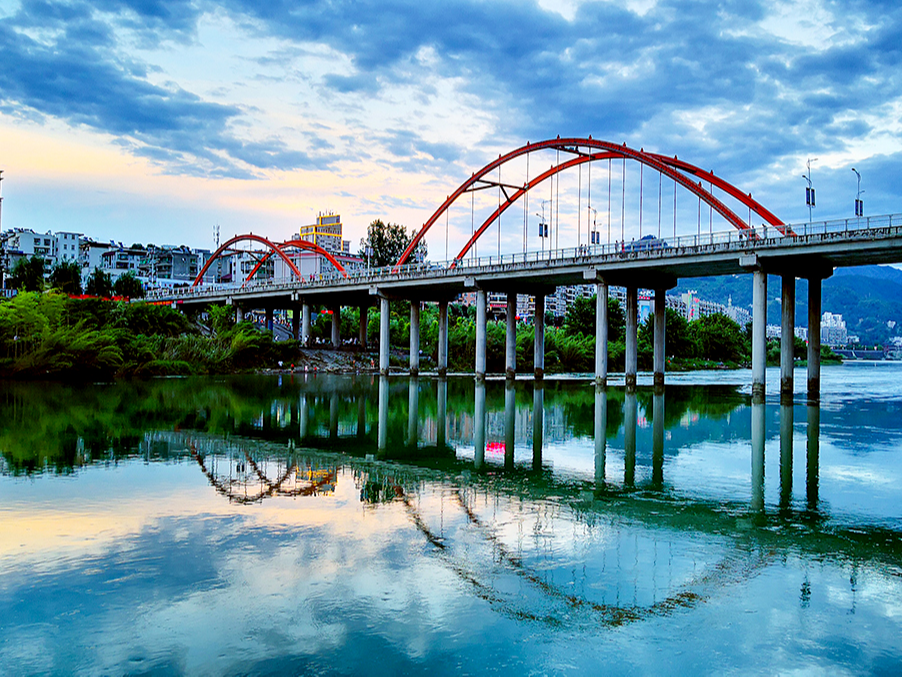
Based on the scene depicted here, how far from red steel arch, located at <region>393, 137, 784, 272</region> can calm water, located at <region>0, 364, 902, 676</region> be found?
1381 inches

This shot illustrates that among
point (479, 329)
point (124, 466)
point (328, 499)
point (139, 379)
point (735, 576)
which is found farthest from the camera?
point (479, 329)

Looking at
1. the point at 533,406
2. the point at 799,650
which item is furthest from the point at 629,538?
the point at 533,406

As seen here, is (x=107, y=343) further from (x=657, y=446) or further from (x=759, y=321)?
(x=759, y=321)

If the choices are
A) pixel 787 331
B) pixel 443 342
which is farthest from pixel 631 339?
pixel 443 342

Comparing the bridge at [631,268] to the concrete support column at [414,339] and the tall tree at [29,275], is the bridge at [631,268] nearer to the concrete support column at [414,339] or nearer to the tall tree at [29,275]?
the concrete support column at [414,339]

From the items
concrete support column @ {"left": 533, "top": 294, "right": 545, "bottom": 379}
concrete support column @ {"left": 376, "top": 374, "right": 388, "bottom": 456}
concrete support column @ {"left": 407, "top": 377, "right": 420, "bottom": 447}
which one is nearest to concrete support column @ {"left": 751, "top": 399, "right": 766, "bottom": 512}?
concrete support column @ {"left": 376, "top": 374, "right": 388, "bottom": 456}

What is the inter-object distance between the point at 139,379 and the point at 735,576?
50493 mm

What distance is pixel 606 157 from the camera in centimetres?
6462

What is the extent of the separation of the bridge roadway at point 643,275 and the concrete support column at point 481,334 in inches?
3.6

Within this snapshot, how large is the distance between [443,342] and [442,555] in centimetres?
6402

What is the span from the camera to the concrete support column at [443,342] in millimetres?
72625

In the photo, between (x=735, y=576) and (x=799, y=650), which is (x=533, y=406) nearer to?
(x=735, y=576)

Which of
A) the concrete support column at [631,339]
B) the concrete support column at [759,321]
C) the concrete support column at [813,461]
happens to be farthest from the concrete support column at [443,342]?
the concrete support column at [813,461]

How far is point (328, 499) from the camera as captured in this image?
14.6 m
